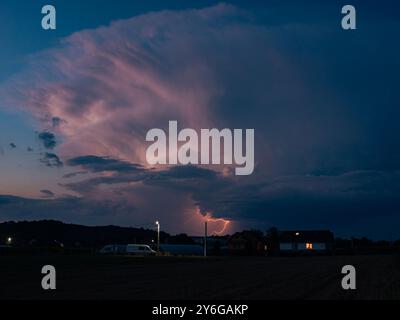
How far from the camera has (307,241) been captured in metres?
133

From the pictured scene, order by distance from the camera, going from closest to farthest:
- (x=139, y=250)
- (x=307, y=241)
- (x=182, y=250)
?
(x=139, y=250) < (x=307, y=241) < (x=182, y=250)

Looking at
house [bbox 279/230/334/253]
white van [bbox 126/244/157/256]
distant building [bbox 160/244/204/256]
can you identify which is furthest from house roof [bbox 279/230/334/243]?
white van [bbox 126/244/157/256]

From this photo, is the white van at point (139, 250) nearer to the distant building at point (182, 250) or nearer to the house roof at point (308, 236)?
the distant building at point (182, 250)

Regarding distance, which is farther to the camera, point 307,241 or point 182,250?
point 182,250

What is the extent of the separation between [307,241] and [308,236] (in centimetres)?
157

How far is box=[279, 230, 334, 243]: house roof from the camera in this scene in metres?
133

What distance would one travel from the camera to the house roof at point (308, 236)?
437 feet

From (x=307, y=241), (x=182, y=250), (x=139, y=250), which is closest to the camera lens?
(x=139, y=250)

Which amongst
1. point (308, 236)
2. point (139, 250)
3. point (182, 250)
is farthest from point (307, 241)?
point (139, 250)

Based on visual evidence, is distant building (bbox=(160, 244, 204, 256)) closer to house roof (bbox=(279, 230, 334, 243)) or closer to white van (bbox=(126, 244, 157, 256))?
white van (bbox=(126, 244, 157, 256))

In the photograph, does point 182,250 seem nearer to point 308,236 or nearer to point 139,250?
point 308,236

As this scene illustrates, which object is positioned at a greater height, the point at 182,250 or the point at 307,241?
the point at 307,241
